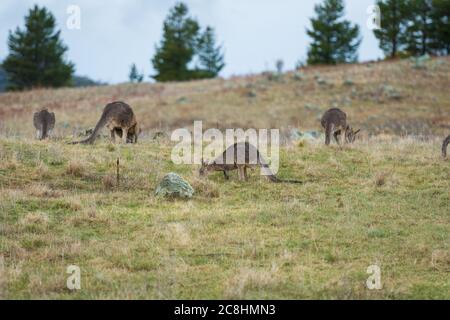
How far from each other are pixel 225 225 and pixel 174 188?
7.02ft

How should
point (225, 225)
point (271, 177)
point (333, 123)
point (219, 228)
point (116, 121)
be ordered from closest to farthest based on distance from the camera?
point (219, 228) → point (225, 225) → point (271, 177) → point (116, 121) → point (333, 123)

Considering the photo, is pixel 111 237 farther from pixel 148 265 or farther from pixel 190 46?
pixel 190 46

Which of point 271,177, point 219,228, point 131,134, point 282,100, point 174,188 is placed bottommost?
point 219,228

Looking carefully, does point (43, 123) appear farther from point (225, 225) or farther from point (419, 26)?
→ point (419, 26)

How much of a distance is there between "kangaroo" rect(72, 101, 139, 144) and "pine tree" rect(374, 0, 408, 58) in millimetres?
38892

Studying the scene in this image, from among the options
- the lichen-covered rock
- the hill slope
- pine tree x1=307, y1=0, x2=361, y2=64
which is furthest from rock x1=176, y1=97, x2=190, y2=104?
the lichen-covered rock

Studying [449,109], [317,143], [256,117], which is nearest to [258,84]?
[256,117]

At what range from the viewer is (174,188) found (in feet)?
39.8

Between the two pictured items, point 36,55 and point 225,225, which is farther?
point 36,55

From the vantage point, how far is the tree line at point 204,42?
50.9m

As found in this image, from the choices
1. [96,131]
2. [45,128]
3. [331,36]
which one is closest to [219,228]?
[96,131]

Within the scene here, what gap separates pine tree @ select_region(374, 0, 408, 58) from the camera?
2003 inches

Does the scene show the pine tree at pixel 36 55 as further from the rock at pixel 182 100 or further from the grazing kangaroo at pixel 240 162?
the grazing kangaroo at pixel 240 162

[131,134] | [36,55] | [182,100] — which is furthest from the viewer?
[36,55]
